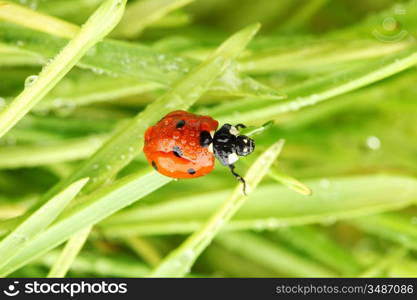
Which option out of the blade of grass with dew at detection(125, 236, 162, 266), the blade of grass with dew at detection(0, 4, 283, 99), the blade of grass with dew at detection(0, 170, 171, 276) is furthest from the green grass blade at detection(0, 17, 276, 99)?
the blade of grass with dew at detection(125, 236, 162, 266)

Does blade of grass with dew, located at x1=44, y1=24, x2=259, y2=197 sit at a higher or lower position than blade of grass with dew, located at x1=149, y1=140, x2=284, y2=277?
higher

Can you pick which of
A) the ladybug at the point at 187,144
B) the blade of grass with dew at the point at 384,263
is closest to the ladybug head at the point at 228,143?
the ladybug at the point at 187,144

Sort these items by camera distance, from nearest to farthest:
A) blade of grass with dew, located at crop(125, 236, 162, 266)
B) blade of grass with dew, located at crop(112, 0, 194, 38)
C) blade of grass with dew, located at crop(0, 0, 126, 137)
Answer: blade of grass with dew, located at crop(0, 0, 126, 137) → blade of grass with dew, located at crop(112, 0, 194, 38) → blade of grass with dew, located at crop(125, 236, 162, 266)

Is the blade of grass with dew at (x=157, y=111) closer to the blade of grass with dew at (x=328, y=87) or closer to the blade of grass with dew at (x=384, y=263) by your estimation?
the blade of grass with dew at (x=328, y=87)

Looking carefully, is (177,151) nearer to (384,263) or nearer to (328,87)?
(328,87)

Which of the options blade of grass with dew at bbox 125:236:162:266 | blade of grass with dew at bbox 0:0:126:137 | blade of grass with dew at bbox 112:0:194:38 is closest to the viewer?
blade of grass with dew at bbox 0:0:126:137

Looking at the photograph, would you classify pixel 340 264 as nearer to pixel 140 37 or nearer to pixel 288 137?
pixel 288 137

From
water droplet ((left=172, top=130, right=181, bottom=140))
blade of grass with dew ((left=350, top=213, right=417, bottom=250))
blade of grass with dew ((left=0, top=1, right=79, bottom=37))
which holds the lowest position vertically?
water droplet ((left=172, top=130, right=181, bottom=140))

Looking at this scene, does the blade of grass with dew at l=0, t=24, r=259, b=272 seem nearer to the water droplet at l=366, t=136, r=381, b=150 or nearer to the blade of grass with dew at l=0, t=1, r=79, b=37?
the blade of grass with dew at l=0, t=1, r=79, b=37

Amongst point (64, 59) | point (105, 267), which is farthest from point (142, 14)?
point (105, 267)
